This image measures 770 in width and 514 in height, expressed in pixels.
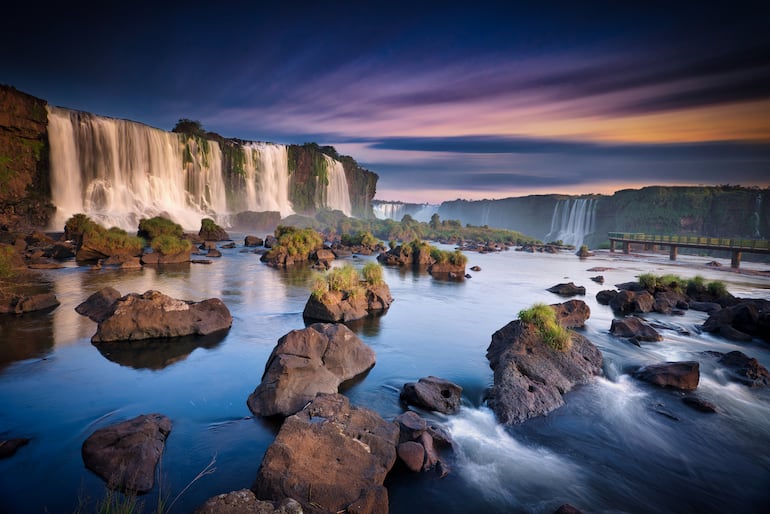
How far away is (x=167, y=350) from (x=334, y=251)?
3123 centimetres

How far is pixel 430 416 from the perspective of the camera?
917 cm

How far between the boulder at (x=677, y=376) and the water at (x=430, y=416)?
1.26 ft

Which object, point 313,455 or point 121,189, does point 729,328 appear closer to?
point 313,455

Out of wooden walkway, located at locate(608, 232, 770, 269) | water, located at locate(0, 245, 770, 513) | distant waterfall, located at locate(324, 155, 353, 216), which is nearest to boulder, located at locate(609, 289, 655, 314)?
water, located at locate(0, 245, 770, 513)

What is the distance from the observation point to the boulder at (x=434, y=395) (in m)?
9.48

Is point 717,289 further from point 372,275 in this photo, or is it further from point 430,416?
point 430,416

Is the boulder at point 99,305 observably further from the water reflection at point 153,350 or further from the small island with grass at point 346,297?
the small island with grass at point 346,297

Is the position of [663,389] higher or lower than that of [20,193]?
lower

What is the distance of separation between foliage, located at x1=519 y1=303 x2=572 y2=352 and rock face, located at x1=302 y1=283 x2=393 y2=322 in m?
8.30

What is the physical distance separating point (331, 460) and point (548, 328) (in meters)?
9.11

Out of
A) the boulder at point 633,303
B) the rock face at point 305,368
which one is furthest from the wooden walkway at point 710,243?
the rock face at point 305,368

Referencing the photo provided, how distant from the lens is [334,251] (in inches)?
1732

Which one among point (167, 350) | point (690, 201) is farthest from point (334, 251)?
point (690, 201)

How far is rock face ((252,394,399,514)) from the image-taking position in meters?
5.18
